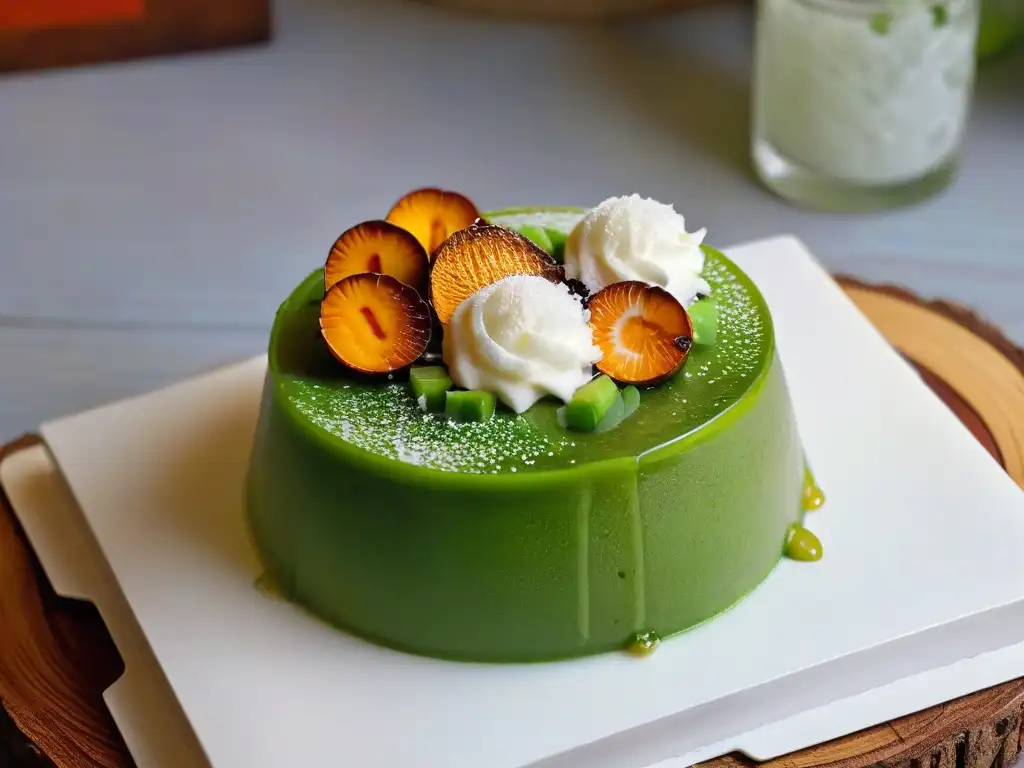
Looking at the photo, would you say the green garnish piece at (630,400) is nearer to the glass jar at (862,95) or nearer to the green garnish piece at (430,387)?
the green garnish piece at (430,387)

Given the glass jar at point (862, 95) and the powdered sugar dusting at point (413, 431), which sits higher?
the glass jar at point (862, 95)

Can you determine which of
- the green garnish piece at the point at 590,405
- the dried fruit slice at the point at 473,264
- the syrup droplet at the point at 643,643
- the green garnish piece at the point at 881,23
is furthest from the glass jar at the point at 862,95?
the syrup droplet at the point at 643,643

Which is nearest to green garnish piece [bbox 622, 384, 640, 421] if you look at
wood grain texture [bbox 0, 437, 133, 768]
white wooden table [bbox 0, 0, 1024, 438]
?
wood grain texture [bbox 0, 437, 133, 768]

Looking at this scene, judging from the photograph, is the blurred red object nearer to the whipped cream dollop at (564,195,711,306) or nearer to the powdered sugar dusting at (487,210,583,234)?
the powdered sugar dusting at (487,210,583,234)

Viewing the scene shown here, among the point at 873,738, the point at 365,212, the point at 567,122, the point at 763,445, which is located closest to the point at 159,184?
the point at 365,212

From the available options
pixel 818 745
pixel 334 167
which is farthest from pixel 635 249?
pixel 334 167

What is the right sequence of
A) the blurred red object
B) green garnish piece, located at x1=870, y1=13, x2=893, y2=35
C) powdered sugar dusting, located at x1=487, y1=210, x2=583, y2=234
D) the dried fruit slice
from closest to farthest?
the dried fruit slice → powdered sugar dusting, located at x1=487, y1=210, x2=583, y2=234 → green garnish piece, located at x1=870, y1=13, x2=893, y2=35 → the blurred red object

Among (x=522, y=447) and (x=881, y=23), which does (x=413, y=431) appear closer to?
(x=522, y=447)

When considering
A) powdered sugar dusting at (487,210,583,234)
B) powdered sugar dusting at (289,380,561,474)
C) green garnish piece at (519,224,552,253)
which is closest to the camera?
powdered sugar dusting at (289,380,561,474)
